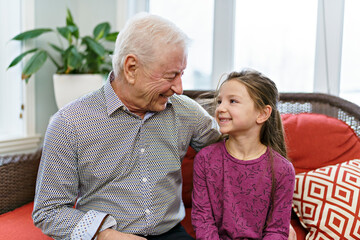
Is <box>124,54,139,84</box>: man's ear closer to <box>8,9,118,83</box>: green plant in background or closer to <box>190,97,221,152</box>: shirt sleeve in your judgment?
<box>190,97,221,152</box>: shirt sleeve

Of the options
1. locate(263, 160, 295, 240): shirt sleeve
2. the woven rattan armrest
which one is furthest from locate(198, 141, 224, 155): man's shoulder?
the woven rattan armrest

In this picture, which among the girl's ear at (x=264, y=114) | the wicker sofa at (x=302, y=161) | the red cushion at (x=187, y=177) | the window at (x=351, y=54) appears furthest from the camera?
the window at (x=351, y=54)

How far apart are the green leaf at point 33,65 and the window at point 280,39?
125 centimetres

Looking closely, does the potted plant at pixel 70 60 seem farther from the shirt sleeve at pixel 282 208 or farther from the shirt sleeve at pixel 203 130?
the shirt sleeve at pixel 282 208

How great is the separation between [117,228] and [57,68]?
1.61m

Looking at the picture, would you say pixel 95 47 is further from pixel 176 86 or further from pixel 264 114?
pixel 264 114

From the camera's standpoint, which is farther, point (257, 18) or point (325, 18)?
point (257, 18)

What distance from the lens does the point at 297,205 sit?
1598 millimetres

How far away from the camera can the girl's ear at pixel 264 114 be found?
1.40 meters

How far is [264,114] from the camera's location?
141 cm

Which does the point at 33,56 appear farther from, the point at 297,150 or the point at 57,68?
the point at 297,150

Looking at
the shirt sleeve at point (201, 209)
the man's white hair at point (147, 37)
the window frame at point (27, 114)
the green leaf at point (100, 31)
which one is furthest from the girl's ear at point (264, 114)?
the window frame at point (27, 114)

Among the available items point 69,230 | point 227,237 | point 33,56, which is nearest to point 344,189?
point 227,237

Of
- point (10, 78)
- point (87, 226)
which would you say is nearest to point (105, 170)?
point (87, 226)
